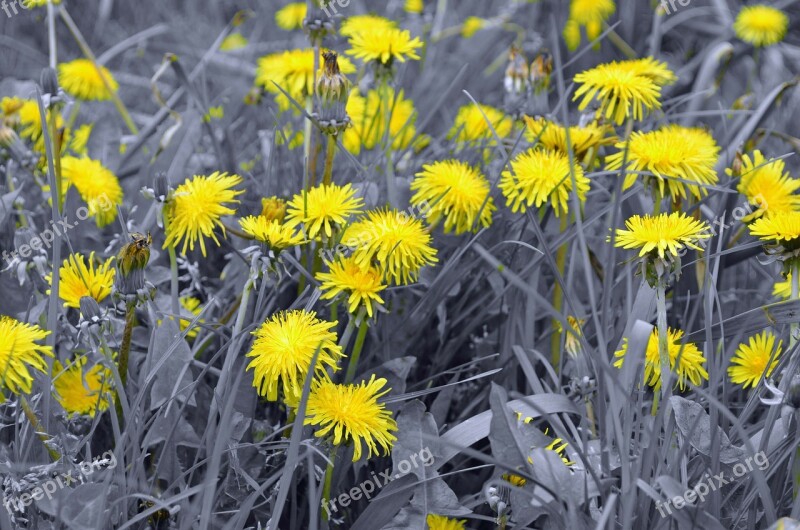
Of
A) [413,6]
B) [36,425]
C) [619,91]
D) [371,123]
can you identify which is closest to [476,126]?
[371,123]

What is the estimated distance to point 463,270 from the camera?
1.26 meters

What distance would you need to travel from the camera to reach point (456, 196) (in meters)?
1.23

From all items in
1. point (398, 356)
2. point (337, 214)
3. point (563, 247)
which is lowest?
point (398, 356)

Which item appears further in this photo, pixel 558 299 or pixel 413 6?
pixel 413 6

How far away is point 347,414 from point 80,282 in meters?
0.42

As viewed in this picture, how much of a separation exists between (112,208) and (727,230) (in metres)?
1.00

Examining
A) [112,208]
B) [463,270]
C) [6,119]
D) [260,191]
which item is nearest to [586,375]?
[463,270]

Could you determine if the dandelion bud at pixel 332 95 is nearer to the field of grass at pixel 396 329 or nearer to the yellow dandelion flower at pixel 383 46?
the field of grass at pixel 396 329

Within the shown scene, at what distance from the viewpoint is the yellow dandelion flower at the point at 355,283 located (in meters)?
1.06

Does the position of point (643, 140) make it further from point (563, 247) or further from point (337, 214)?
point (337, 214)

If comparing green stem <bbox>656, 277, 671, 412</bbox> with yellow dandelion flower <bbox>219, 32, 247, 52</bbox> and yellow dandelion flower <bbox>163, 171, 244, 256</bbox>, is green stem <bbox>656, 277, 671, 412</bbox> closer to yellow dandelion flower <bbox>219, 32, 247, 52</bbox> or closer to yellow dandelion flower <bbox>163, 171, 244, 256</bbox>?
yellow dandelion flower <bbox>163, 171, 244, 256</bbox>

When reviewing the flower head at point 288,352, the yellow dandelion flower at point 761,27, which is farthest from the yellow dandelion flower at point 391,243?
the yellow dandelion flower at point 761,27

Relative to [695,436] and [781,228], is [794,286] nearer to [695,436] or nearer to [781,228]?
[781,228]

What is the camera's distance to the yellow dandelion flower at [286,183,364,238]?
111 cm
